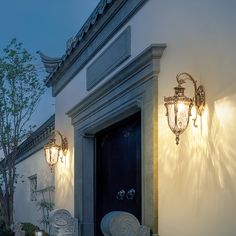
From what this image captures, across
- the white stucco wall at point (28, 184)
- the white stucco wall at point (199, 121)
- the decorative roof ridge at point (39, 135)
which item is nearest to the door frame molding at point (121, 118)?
the white stucco wall at point (199, 121)

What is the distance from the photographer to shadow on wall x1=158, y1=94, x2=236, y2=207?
4262 mm

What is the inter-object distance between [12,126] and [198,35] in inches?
296

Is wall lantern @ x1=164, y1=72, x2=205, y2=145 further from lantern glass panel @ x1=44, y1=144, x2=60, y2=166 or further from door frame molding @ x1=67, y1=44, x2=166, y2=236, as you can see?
lantern glass panel @ x1=44, y1=144, x2=60, y2=166

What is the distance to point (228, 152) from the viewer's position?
427cm

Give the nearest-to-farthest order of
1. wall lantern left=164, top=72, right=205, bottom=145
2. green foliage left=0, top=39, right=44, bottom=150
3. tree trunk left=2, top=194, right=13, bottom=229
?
wall lantern left=164, top=72, right=205, bottom=145 → green foliage left=0, top=39, right=44, bottom=150 → tree trunk left=2, top=194, right=13, bottom=229

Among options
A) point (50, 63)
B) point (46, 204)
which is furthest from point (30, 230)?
point (50, 63)

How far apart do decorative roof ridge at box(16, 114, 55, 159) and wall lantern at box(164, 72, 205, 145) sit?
23.9 ft

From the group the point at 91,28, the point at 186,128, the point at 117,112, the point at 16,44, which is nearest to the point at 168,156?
the point at 186,128

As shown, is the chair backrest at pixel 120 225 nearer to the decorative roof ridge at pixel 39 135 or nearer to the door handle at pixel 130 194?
the door handle at pixel 130 194

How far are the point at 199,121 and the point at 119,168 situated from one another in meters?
2.98

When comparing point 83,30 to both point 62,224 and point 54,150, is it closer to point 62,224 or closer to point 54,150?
point 54,150

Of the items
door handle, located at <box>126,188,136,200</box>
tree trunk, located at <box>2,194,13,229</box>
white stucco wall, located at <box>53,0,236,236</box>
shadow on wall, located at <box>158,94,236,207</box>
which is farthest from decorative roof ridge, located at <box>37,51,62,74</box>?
shadow on wall, located at <box>158,94,236,207</box>

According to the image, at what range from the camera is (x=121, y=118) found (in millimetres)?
7070

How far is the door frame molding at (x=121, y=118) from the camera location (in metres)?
5.51
